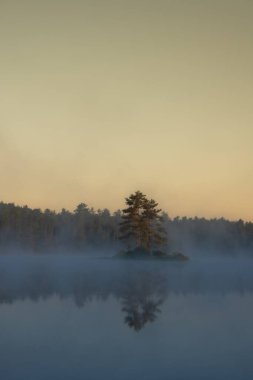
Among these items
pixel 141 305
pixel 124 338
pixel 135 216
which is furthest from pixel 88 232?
pixel 124 338

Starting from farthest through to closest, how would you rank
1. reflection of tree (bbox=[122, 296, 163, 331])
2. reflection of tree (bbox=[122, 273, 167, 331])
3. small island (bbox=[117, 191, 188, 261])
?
small island (bbox=[117, 191, 188, 261]) → reflection of tree (bbox=[122, 273, 167, 331]) → reflection of tree (bbox=[122, 296, 163, 331])

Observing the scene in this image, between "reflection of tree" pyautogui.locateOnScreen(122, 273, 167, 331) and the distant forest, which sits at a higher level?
the distant forest

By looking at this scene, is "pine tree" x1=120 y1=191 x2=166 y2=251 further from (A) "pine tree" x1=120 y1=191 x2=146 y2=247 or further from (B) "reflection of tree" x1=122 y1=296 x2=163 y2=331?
(B) "reflection of tree" x1=122 y1=296 x2=163 y2=331

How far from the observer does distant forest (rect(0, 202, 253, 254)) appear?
120062 mm

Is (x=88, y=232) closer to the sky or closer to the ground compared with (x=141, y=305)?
closer to the sky

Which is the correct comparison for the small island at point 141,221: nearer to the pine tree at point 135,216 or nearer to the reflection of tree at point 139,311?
the pine tree at point 135,216

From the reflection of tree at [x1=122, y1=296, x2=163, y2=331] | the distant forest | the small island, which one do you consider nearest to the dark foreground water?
the reflection of tree at [x1=122, y1=296, x2=163, y2=331]

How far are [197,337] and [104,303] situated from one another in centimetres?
594

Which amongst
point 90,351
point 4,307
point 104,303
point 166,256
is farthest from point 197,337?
point 166,256

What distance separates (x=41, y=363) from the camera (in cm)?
796

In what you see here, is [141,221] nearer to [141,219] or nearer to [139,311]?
[141,219]

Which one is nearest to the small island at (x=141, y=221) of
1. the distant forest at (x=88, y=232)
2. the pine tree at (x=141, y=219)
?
the pine tree at (x=141, y=219)

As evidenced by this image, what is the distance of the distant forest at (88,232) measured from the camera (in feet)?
394

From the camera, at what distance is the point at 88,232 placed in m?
136
